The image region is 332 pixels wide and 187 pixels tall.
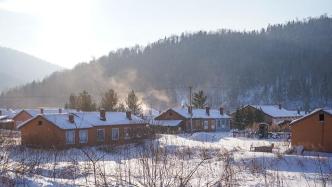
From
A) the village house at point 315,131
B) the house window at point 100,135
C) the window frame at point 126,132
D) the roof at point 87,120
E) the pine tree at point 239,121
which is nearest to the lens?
the village house at point 315,131

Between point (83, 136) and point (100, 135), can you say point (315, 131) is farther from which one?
point (83, 136)

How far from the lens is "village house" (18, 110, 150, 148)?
39.9 m

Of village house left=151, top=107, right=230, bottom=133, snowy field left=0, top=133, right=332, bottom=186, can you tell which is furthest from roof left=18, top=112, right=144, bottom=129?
snowy field left=0, top=133, right=332, bottom=186

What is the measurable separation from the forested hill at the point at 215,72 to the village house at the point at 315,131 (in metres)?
109

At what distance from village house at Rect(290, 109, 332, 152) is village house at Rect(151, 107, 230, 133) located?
25.8 metres

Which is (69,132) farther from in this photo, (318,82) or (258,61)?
(258,61)

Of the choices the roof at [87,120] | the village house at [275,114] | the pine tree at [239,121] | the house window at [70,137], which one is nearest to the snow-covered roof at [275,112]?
the village house at [275,114]

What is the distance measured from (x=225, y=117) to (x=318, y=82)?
92.7 metres

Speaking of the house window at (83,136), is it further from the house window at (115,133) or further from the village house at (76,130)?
the house window at (115,133)

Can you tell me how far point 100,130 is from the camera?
45.3m

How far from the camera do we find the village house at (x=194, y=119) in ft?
214

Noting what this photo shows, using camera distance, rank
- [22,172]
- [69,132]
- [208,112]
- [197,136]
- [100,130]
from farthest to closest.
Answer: [208,112]
[197,136]
[100,130]
[69,132]
[22,172]

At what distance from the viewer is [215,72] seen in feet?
577

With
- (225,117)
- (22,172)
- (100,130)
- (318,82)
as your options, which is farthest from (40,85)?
(22,172)
